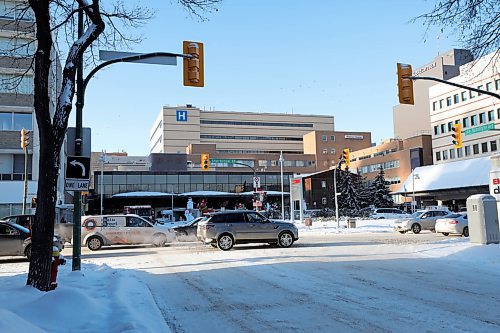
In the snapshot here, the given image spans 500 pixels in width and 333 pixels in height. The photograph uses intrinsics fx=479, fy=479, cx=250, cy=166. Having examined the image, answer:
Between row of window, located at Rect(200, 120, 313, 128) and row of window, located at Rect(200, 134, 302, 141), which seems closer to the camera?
row of window, located at Rect(200, 134, 302, 141)

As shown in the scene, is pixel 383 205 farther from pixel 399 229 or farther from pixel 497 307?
pixel 497 307

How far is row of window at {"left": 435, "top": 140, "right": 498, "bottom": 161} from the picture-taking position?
70.0 m

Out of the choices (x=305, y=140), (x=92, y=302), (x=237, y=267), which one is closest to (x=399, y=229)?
(x=237, y=267)

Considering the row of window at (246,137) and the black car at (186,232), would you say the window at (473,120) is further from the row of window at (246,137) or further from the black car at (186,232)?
the row of window at (246,137)

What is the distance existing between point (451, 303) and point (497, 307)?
29.3 inches

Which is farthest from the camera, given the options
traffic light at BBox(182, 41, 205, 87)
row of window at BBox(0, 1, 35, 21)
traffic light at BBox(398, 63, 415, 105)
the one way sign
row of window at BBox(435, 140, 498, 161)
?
row of window at BBox(435, 140, 498, 161)

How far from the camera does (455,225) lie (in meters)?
27.0

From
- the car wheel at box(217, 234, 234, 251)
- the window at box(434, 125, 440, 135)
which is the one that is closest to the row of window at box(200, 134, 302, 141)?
the window at box(434, 125, 440, 135)

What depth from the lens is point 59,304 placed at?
7.34 m

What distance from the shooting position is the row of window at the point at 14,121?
40125mm

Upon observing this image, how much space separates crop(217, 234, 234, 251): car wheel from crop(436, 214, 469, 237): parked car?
1386 centimetres

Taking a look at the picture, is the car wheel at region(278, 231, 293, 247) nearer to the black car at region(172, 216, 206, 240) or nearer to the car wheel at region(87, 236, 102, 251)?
the black car at region(172, 216, 206, 240)

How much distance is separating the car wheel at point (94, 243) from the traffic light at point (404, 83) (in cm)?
1567

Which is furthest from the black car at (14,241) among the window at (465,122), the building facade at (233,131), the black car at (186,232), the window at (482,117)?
the building facade at (233,131)
